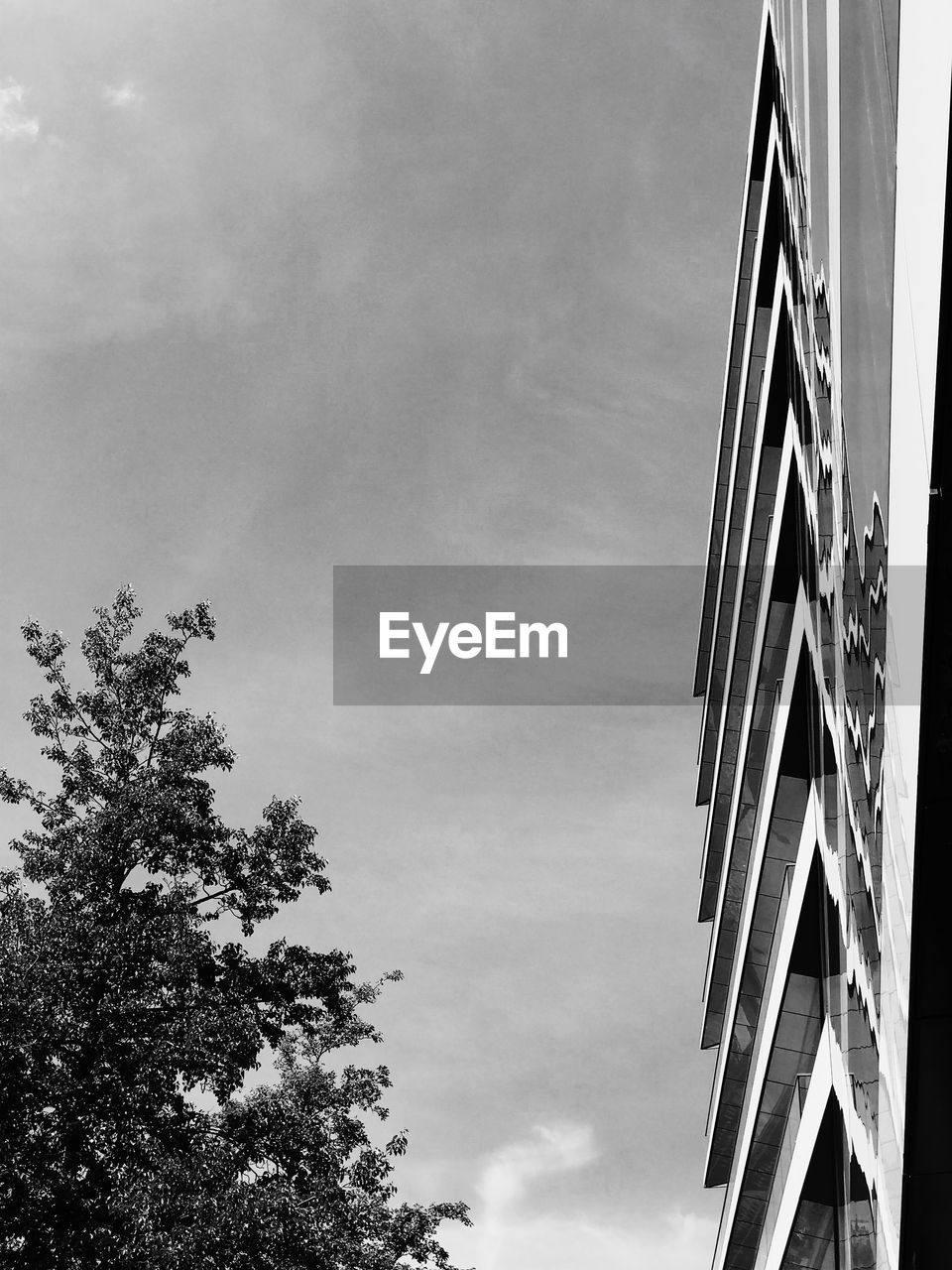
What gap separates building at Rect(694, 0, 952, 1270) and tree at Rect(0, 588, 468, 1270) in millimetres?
7213

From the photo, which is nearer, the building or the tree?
the building

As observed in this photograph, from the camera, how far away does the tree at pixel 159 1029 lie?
1498 cm

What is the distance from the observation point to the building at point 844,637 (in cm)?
650

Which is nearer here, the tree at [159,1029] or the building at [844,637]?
the building at [844,637]

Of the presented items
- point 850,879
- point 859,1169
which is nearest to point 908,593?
point 850,879

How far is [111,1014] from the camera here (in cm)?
1638

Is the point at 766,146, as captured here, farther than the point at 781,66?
Yes

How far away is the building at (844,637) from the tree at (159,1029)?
721cm

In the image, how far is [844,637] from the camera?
1059cm

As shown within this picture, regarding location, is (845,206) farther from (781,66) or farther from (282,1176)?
(282,1176)

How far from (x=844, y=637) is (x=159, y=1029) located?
448 inches

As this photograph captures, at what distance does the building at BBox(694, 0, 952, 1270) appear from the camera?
6.50m

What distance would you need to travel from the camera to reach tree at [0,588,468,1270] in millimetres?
14977

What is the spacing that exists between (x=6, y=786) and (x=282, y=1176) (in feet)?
24.6
